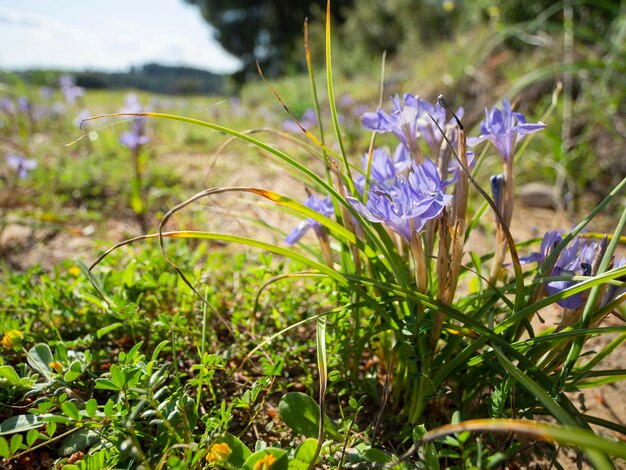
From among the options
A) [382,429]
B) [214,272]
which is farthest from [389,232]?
[214,272]

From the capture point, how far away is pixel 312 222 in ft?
3.65

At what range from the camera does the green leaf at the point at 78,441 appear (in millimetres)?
959

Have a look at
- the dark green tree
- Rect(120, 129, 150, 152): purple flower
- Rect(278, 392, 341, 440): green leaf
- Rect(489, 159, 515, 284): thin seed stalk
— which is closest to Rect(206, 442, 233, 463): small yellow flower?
Rect(278, 392, 341, 440): green leaf

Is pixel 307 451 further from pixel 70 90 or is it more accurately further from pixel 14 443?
pixel 70 90

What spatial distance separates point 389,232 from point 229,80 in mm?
23109

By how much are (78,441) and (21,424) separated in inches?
4.8

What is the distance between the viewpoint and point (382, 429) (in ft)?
3.76

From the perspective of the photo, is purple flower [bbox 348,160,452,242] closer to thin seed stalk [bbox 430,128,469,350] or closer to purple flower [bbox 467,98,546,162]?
thin seed stalk [bbox 430,128,469,350]

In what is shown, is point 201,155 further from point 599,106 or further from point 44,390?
point 44,390

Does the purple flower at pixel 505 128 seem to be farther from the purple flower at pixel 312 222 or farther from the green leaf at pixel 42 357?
the green leaf at pixel 42 357

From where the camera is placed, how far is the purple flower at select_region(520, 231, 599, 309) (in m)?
0.93

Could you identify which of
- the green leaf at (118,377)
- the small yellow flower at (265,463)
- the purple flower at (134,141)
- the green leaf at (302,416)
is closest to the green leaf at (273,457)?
the small yellow flower at (265,463)

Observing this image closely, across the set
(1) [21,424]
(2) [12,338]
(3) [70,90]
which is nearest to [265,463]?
(1) [21,424]

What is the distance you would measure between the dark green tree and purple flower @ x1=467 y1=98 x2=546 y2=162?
73.4 feet
